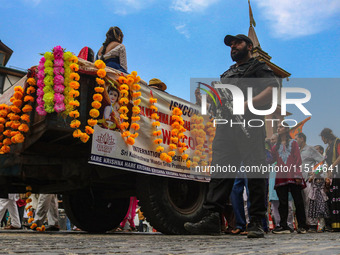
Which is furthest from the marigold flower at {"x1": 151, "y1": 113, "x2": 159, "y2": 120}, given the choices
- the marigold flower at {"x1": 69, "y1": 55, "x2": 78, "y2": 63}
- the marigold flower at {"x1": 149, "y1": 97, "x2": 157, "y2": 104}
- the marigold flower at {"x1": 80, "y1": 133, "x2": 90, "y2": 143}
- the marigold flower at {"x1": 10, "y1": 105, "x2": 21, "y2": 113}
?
the marigold flower at {"x1": 10, "y1": 105, "x2": 21, "y2": 113}

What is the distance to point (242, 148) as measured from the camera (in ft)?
13.3

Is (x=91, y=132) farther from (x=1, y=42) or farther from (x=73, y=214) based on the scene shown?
(x=1, y=42)

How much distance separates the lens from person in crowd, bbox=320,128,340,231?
7.98 m

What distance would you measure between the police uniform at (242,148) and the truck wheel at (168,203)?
2.16 ft

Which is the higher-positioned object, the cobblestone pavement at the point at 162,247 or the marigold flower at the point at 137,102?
the marigold flower at the point at 137,102

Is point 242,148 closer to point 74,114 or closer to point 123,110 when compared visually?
point 123,110

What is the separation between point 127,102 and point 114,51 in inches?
52.5

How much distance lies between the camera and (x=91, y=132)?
397 cm

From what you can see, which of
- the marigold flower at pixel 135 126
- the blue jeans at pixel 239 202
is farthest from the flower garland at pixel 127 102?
the blue jeans at pixel 239 202

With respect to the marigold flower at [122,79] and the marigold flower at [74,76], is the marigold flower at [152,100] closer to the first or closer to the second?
the marigold flower at [122,79]

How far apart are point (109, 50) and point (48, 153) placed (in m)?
1.97

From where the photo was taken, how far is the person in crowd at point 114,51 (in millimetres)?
5383

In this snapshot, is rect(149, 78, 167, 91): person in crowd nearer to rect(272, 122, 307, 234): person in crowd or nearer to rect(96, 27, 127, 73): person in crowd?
rect(96, 27, 127, 73): person in crowd

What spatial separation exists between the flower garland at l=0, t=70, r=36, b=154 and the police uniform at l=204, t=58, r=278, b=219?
1936 mm
